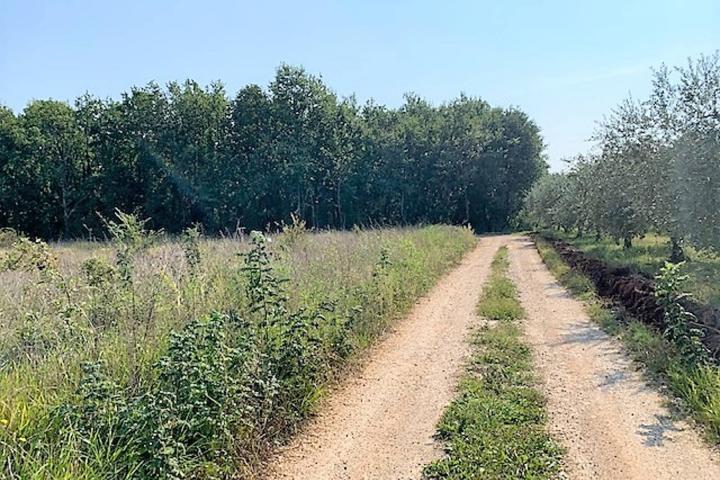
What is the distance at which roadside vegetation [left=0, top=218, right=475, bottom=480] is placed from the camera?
3738mm

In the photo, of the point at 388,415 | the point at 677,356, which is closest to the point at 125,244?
the point at 388,415

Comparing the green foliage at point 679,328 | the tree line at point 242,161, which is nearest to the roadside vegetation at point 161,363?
the green foliage at point 679,328

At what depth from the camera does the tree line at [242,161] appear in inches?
1805

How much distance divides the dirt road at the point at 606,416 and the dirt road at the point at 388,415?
1.23 m

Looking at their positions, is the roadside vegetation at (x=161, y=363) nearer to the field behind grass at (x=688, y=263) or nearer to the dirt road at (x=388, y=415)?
the dirt road at (x=388, y=415)

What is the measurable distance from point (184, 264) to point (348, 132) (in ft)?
146

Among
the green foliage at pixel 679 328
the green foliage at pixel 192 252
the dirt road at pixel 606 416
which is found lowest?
the dirt road at pixel 606 416

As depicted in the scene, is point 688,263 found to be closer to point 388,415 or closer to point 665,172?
point 665,172

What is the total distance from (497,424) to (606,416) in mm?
1301

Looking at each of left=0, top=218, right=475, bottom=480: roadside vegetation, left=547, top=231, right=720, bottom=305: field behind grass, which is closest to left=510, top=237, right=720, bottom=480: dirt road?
left=547, top=231, right=720, bottom=305: field behind grass

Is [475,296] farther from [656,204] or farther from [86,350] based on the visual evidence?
[86,350]

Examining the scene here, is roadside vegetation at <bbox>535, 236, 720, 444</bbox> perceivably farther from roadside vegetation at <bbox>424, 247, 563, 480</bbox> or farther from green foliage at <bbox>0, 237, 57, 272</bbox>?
green foliage at <bbox>0, 237, 57, 272</bbox>

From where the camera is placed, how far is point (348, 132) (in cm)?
5169

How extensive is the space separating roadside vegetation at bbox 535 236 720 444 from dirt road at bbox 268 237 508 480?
2.53m
